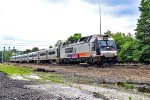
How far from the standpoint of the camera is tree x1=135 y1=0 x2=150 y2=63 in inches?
2183

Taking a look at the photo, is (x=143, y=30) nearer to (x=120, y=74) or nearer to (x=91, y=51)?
(x=91, y=51)

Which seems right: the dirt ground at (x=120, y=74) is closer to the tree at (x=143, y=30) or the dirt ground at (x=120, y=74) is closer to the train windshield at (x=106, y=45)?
the train windshield at (x=106, y=45)

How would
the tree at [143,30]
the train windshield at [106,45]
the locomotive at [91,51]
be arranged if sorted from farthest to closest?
the tree at [143,30]
the train windshield at [106,45]
the locomotive at [91,51]

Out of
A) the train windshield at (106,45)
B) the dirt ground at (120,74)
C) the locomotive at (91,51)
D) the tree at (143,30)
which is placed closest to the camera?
the dirt ground at (120,74)

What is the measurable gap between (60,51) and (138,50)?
12451 mm

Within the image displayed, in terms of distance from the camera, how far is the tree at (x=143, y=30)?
55.4 metres

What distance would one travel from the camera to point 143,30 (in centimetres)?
5753

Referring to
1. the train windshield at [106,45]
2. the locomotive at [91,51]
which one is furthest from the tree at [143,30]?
the train windshield at [106,45]

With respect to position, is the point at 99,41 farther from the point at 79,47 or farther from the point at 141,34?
the point at 141,34

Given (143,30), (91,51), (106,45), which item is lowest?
(91,51)

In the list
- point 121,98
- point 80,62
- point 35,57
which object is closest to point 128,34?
point 35,57

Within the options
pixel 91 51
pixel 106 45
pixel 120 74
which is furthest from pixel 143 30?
pixel 120 74

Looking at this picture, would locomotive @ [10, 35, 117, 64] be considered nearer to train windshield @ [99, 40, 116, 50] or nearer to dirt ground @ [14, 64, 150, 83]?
train windshield @ [99, 40, 116, 50]

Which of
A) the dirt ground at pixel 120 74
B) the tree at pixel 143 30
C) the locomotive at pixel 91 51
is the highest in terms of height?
the tree at pixel 143 30
